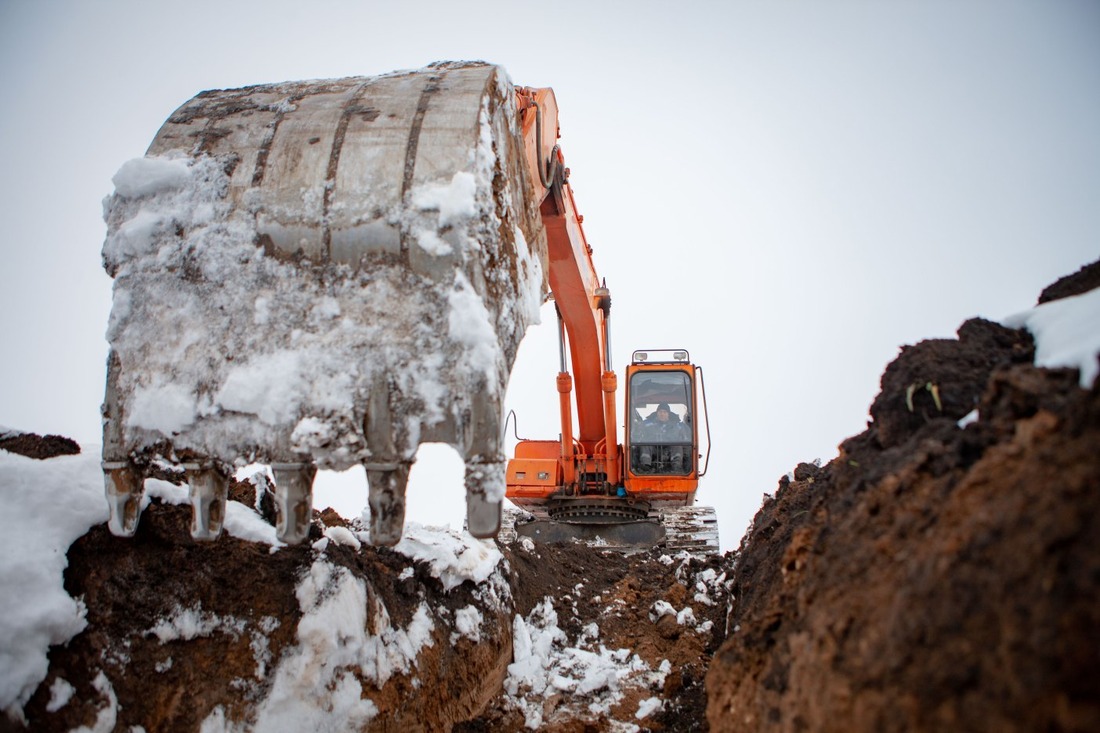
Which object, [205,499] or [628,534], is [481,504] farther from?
[628,534]

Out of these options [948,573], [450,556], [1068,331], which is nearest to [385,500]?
[450,556]

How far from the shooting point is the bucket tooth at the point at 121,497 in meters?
2.61

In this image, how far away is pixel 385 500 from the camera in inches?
95.5

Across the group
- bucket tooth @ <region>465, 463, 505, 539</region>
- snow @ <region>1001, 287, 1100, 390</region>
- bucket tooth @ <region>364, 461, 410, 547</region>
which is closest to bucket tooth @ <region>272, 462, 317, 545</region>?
bucket tooth @ <region>364, 461, 410, 547</region>

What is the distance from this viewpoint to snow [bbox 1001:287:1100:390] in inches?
62.7

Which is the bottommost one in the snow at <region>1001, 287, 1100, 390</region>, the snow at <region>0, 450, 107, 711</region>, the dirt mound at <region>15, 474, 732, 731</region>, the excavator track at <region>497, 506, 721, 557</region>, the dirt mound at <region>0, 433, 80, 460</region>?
the excavator track at <region>497, 506, 721, 557</region>

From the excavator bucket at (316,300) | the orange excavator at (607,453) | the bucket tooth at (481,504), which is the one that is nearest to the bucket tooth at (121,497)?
the excavator bucket at (316,300)

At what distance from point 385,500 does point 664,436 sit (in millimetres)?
5437

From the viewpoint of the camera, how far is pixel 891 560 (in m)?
1.65

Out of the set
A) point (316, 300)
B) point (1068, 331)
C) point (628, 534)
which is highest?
point (316, 300)

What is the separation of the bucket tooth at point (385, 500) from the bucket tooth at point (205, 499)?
0.64 m

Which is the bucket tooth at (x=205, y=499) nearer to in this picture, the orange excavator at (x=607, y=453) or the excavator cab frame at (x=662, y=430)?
the orange excavator at (x=607, y=453)

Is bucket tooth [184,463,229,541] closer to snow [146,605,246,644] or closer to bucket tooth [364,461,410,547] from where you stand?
snow [146,605,246,644]

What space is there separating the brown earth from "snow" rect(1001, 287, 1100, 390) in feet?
0.17
